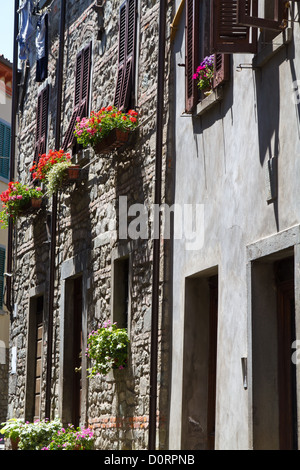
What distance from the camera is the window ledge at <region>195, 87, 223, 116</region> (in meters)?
8.40

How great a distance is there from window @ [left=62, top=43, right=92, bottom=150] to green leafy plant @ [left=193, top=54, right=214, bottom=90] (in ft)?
11.7

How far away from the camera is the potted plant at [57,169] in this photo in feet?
39.6

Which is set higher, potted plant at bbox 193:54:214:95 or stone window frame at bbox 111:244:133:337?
potted plant at bbox 193:54:214:95

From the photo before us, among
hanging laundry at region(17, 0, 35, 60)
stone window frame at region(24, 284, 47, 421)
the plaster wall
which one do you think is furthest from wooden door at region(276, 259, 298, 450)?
hanging laundry at region(17, 0, 35, 60)

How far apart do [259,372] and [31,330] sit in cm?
728

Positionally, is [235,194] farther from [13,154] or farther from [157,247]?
[13,154]

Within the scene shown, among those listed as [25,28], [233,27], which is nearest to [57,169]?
[25,28]

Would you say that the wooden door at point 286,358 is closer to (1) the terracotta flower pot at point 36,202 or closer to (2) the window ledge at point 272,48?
(2) the window ledge at point 272,48

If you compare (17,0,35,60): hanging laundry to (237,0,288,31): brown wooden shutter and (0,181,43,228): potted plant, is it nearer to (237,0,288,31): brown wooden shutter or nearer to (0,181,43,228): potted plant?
(0,181,43,228): potted plant

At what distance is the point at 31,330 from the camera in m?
14.1

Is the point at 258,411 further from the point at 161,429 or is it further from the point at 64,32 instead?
Result: the point at 64,32

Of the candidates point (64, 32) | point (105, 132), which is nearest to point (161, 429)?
point (105, 132)

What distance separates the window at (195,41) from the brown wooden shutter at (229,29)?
127 centimetres

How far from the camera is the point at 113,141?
10328 mm
